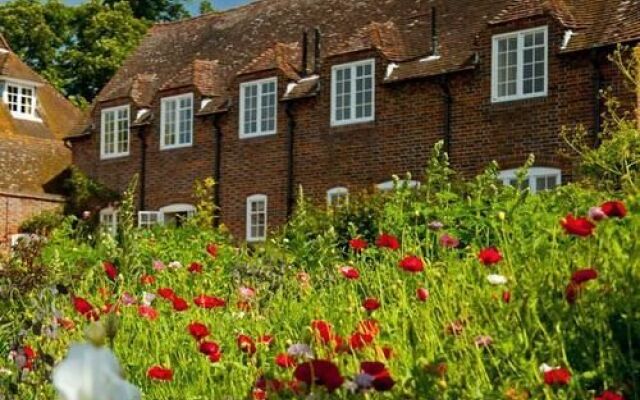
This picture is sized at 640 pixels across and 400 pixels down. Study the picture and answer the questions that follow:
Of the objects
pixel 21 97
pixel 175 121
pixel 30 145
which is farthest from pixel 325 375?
pixel 21 97

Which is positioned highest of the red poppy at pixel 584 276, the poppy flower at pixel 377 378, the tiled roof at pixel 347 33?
the tiled roof at pixel 347 33

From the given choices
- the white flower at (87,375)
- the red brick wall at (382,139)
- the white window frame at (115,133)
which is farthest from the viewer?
the white window frame at (115,133)

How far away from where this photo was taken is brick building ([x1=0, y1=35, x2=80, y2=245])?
32750mm

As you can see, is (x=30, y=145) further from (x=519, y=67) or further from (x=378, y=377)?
(x=378, y=377)

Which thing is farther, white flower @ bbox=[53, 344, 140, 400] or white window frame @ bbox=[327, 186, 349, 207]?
white window frame @ bbox=[327, 186, 349, 207]

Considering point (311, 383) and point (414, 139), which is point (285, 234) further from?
point (414, 139)

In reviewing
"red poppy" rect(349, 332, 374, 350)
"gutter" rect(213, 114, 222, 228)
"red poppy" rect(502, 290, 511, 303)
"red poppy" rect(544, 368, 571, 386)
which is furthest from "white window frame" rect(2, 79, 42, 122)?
"red poppy" rect(544, 368, 571, 386)

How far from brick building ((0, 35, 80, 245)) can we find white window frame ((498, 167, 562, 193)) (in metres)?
13.1

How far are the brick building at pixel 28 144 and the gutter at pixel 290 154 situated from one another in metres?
7.47

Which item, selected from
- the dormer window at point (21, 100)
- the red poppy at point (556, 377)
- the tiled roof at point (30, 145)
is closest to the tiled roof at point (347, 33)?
the tiled roof at point (30, 145)

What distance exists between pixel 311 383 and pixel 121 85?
31.5 m

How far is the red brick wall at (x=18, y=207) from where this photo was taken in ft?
106

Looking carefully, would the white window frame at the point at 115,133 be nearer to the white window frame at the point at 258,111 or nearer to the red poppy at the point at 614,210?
the white window frame at the point at 258,111

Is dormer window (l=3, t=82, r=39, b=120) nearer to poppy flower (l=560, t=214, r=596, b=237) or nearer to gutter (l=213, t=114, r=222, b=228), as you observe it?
gutter (l=213, t=114, r=222, b=228)
